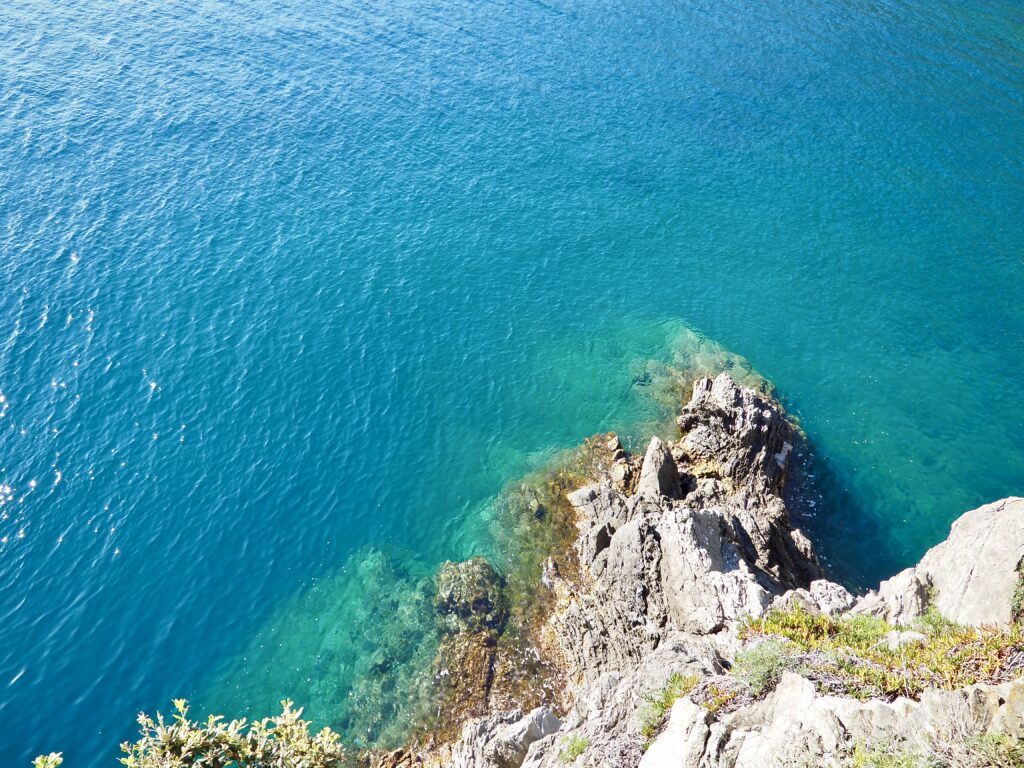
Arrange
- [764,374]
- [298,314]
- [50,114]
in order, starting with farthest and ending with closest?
[50,114] → [298,314] → [764,374]

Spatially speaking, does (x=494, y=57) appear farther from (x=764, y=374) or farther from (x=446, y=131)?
(x=764, y=374)

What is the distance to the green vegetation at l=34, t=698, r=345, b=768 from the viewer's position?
22609 mm

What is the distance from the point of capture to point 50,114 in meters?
77.6

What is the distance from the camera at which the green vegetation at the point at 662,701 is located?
22.8 metres

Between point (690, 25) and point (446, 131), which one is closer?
point (446, 131)

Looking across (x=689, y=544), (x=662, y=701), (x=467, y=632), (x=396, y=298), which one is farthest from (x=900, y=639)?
(x=396, y=298)

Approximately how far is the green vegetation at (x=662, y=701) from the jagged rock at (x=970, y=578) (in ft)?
34.5

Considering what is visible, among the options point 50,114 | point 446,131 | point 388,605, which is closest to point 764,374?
point 388,605

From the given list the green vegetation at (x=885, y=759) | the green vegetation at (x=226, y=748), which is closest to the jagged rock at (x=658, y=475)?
the green vegetation at (x=885, y=759)

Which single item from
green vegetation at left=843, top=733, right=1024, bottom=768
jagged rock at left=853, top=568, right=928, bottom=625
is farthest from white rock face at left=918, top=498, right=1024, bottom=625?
green vegetation at left=843, top=733, right=1024, bottom=768

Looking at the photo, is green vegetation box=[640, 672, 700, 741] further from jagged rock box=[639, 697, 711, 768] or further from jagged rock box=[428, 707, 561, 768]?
jagged rock box=[428, 707, 561, 768]

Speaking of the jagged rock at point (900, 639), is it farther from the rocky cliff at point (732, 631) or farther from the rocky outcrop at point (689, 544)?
the rocky outcrop at point (689, 544)

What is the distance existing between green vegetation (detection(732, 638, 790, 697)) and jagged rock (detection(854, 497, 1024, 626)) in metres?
8.63

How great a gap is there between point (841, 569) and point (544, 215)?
45.2 meters
